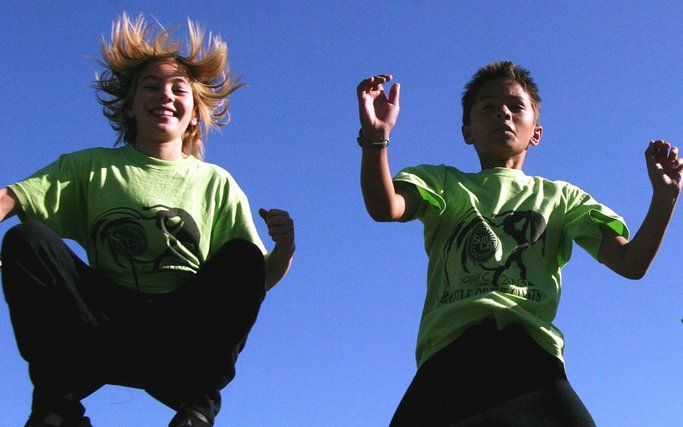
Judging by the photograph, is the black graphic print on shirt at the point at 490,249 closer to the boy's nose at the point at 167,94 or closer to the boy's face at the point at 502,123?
the boy's face at the point at 502,123

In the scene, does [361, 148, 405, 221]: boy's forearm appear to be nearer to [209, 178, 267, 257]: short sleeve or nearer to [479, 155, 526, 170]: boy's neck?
[209, 178, 267, 257]: short sleeve

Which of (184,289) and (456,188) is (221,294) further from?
(456,188)

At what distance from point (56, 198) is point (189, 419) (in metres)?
1.43

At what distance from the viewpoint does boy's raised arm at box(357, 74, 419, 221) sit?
4723 mm

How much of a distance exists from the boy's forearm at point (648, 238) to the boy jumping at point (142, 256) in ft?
5.67

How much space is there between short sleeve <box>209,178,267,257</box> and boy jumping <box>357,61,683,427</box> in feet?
2.24

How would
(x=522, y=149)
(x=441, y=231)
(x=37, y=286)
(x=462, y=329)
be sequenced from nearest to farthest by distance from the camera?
(x=37, y=286) → (x=462, y=329) → (x=441, y=231) → (x=522, y=149)

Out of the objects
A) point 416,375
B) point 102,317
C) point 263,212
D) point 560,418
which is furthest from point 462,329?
point 102,317

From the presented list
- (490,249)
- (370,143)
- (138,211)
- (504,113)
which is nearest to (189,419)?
(138,211)

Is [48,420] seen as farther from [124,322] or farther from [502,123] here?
[502,123]

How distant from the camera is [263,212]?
474cm

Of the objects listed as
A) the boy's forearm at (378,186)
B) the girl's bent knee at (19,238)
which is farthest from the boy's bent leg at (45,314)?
the boy's forearm at (378,186)

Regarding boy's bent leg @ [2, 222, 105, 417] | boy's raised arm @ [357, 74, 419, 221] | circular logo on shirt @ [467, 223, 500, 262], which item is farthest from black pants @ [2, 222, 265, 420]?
circular logo on shirt @ [467, 223, 500, 262]

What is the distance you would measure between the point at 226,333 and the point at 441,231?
1.36 metres
